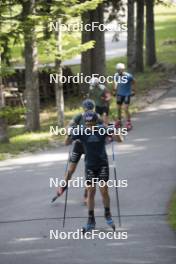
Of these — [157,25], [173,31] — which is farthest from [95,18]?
[157,25]

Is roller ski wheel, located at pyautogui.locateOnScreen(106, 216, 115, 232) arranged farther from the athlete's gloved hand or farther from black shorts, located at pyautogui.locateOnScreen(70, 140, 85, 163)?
the athlete's gloved hand

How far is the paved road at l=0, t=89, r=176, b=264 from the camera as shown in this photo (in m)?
9.83

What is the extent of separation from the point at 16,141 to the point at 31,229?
8.91 m

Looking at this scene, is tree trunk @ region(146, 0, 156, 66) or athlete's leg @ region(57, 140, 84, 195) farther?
tree trunk @ region(146, 0, 156, 66)

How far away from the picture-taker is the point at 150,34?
34719mm

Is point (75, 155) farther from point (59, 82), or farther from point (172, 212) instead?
point (59, 82)

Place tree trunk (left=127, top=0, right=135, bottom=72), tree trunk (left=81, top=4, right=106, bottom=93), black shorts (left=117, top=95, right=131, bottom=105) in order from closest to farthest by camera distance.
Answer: black shorts (left=117, top=95, right=131, bottom=105) → tree trunk (left=81, top=4, right=106, bottom=93) → tree trunk (left=127, top=0, right=135, bottom=72)

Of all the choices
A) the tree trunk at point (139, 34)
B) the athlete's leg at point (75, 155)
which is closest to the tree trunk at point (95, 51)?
the tree trunk at point (139, 34)

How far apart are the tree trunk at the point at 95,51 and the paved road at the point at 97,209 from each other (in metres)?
8.50

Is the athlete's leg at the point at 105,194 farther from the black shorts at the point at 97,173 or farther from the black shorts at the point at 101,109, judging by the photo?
the black shorts at the point at 101,109

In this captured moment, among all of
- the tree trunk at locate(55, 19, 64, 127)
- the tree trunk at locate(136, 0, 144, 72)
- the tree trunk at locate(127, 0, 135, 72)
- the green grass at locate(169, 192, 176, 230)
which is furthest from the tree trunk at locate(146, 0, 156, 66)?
the green grass at locate(169, 192, 176, 230)

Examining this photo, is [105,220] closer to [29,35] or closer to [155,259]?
[155,259]

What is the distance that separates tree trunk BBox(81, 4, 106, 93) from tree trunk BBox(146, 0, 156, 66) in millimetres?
7171

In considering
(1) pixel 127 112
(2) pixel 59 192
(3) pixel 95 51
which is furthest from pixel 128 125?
(3) pixel 95 51
